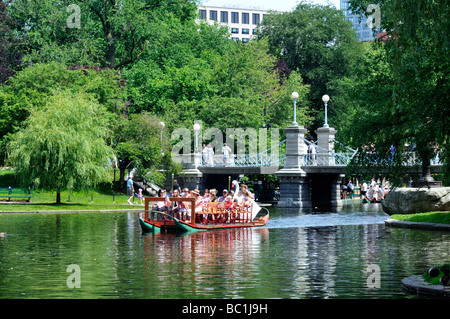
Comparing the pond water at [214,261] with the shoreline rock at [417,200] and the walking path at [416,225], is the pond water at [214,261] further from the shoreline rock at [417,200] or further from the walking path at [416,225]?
the shoreline rock at [417,200]

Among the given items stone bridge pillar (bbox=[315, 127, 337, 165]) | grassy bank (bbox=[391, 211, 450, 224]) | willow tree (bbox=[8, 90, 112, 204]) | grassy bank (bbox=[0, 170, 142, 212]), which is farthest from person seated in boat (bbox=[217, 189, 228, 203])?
stone bridge pillar (bbox=[315, 127, 337, 165])

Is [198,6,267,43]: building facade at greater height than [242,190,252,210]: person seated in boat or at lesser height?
greater

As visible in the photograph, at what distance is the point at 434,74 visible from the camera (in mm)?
20609

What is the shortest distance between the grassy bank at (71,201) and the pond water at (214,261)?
33.0ft

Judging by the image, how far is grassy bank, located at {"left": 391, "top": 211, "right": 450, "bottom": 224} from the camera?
28.0m

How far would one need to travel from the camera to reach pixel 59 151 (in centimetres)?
4159

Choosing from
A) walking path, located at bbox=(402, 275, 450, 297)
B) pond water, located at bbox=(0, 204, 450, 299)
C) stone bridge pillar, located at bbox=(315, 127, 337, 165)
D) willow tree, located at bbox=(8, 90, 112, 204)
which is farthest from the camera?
stone bridge pillar, located at bbox=(315, 127, 337, 165)

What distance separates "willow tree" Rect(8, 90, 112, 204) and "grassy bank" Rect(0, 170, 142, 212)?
1.19m

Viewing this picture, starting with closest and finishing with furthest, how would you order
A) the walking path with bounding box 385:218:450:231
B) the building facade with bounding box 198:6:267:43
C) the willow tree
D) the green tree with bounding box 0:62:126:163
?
the walking path with bounding box 385:218:450:231 → the willow tree → the green tree with bounding box 0:62:126:163 → the building facade with bounding box 198:6:267:43

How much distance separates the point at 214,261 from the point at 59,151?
24.9 metres

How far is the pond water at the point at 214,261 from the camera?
14039 millimetres
